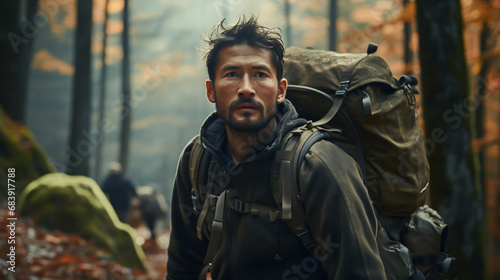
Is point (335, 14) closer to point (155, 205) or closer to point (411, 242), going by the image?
point (155, 205)

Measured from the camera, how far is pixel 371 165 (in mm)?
2568

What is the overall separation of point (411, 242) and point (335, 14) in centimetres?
1419

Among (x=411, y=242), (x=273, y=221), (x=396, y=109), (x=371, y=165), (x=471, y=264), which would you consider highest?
(x=396, y=109)

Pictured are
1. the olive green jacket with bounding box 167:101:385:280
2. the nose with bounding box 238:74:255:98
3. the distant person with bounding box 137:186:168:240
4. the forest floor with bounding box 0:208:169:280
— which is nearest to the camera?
the olive green jacket with bounding box 167:101:385:280

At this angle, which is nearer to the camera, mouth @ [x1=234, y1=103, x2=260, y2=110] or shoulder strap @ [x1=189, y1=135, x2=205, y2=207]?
mouth @ [x1=234, y1=103, x2=260, y2=110]

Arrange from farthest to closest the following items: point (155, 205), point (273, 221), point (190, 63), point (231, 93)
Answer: point (190, 63)
point (155, 205)
point (231, 93)
point (273, 221)

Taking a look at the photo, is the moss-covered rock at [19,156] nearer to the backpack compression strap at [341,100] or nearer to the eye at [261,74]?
the eye at [261,74]

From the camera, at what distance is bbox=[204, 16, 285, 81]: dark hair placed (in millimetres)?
2531

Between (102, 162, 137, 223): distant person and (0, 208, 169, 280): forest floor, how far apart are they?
5.07 m

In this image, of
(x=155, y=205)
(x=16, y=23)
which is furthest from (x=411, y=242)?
(x=155, y=205)

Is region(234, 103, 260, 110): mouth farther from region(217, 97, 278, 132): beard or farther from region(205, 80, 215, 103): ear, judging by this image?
region(205, 80, 215, 103): ear

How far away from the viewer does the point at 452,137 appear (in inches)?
166

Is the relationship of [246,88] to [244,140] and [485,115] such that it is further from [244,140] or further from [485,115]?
[485,115]

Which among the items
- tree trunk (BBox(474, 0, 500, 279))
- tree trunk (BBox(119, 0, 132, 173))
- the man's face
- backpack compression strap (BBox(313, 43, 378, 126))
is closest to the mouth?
the man's face
